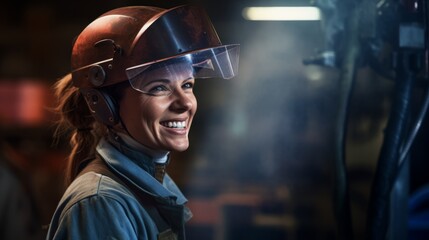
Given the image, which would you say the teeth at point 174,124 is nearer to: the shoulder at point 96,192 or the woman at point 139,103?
the woman at point 139,103

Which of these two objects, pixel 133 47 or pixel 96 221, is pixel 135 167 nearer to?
pixel 96 221

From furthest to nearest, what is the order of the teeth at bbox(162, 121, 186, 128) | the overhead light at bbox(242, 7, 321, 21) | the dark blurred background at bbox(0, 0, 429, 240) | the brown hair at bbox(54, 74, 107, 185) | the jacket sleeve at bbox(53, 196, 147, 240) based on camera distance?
the overhead light at bbox(242, 7, 321, 21), the dark blurred background at bbox(0, 0, 429, 240), the brown hair at bbox(54, 74, 107, 185), the teeth at bbox(162, 121, 186, 128), the jacket sleeve at bbox(53, 196, 147, 240)

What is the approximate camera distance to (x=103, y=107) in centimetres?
226

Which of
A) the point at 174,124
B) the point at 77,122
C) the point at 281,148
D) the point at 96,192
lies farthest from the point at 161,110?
the point at 281,148

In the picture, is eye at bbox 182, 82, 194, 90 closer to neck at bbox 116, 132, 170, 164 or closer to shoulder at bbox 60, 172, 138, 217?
neck at bbox 116, 132, 170, 164

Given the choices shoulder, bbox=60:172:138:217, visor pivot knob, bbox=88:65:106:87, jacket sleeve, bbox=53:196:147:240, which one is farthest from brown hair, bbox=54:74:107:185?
jacket sleeve, bbox=53:196:147:240

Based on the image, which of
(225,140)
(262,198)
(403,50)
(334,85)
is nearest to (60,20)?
(225,140)

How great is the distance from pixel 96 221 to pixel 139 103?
1.52 ft

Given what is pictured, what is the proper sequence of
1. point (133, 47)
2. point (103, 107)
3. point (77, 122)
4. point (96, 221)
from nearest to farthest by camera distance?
point (96, 221)
point (133, 47)
point (103, 107)
point (77, 122)

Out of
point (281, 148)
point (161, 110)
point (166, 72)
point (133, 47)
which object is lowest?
→ point (281, 148)

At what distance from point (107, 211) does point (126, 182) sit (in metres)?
0.21

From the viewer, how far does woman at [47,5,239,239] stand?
6.91ft

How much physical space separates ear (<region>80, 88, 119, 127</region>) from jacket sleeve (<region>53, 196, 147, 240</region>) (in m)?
0.37

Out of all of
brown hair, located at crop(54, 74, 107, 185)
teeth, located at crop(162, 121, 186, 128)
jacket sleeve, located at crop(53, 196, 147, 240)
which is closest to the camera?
jacket sleeve, located at crop(53, 196, 147, 240)
